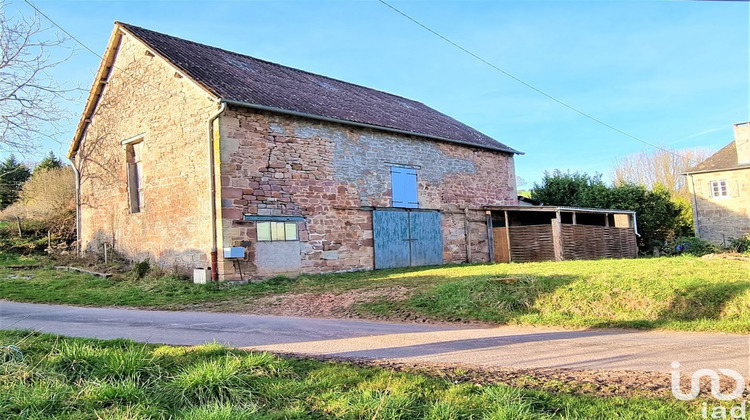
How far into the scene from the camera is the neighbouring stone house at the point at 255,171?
1378cm

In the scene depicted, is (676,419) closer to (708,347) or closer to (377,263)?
(708,347)

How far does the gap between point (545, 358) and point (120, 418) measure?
3981 millimetres

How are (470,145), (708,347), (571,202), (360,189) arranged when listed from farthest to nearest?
(571,202)
(470,145)
(360,189)
(708,347)

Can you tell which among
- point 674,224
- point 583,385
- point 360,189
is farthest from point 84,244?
point 674,224

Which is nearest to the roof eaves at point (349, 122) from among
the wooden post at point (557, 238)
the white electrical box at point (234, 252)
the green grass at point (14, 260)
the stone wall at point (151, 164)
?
the stone wall at point (151, 164)

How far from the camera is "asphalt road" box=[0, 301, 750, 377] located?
508cm

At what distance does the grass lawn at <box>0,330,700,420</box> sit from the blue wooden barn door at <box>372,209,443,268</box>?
12.0 metres

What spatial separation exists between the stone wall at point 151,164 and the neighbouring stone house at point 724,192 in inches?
1087

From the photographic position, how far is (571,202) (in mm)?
26562

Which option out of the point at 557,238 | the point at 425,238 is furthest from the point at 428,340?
the point at 557,238

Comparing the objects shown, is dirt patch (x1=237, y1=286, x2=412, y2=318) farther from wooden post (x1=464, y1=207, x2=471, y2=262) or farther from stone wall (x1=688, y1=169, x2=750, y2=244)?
stone wall (x1=688, y1=169, x2=750, y2=244)

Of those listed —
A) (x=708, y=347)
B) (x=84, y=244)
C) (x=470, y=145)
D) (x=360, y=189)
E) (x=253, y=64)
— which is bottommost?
(x=708, y=347)

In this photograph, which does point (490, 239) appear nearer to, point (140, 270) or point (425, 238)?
point (425, 238)

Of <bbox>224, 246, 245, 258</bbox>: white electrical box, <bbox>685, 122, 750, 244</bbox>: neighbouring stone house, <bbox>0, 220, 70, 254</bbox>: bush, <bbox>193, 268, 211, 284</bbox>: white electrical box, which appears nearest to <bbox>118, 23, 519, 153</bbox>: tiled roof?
<bbox>224, 246, 245, 258</bbox>: white electrical box
